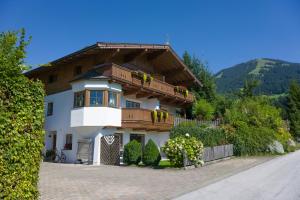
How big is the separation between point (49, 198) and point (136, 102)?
19380mm

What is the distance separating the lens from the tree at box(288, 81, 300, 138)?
185 feet

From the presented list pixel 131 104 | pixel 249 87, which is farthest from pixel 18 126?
pixel 249 87

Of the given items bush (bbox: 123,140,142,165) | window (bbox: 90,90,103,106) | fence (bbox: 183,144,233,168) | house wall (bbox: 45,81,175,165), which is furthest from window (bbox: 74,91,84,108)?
fence (bbox: 183,144,233,168)

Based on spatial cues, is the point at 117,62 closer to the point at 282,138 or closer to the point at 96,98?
the point at 96,98

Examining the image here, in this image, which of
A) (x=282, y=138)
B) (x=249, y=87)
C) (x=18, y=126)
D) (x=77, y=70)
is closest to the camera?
(x=18, y=126)

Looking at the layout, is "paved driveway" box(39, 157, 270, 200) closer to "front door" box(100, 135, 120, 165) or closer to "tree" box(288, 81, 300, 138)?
"front door" box(100, 135, 120, 165)

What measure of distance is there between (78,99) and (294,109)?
49986mm

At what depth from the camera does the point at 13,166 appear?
21.6 ft

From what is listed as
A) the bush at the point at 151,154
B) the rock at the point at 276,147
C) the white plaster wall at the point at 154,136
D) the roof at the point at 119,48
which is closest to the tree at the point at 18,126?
the bush at the point at 151,154

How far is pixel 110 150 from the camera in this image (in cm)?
2309

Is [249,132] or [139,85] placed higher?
[139,85]

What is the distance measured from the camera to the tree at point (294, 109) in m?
56.5

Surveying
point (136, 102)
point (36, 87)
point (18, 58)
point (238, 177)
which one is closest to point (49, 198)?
point (36, 87)

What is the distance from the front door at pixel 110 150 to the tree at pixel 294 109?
43.6 m
